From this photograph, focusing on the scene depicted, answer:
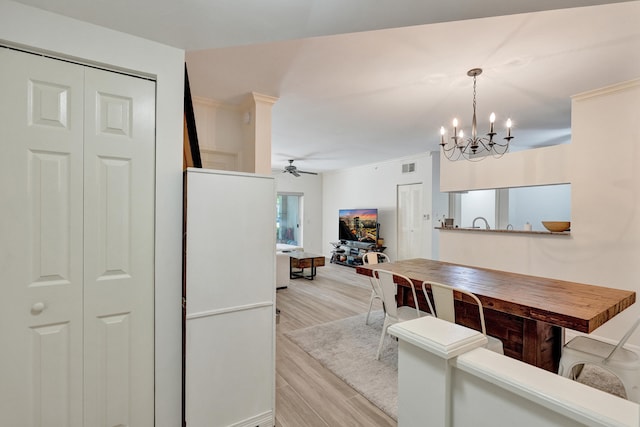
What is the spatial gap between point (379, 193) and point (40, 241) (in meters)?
6.95

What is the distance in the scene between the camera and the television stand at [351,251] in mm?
7453

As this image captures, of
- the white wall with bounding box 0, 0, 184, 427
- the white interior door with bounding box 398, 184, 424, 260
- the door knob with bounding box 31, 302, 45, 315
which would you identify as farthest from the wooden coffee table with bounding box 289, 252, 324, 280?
the door knob with bounding box 31, 302, 45, 315

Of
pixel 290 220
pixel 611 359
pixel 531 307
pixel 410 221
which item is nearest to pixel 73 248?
pixel 531 307

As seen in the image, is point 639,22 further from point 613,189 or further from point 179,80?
point 179,80

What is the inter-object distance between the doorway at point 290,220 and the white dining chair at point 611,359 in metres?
7.62

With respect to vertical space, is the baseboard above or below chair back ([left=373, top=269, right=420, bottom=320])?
below

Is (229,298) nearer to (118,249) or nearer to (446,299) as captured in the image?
(118,249)

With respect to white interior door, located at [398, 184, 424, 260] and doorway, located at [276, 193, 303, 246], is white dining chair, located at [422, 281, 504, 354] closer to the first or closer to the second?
white interior door, located at [398, 184, 424, 260]

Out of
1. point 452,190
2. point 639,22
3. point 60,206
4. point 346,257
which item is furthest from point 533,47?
point 346,257

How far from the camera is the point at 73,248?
4.78 feet

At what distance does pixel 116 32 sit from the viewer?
1523mm

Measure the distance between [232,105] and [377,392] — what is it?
3.36 meters

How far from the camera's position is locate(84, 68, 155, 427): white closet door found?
1497 mm

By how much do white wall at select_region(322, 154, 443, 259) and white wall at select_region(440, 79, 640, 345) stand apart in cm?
276
